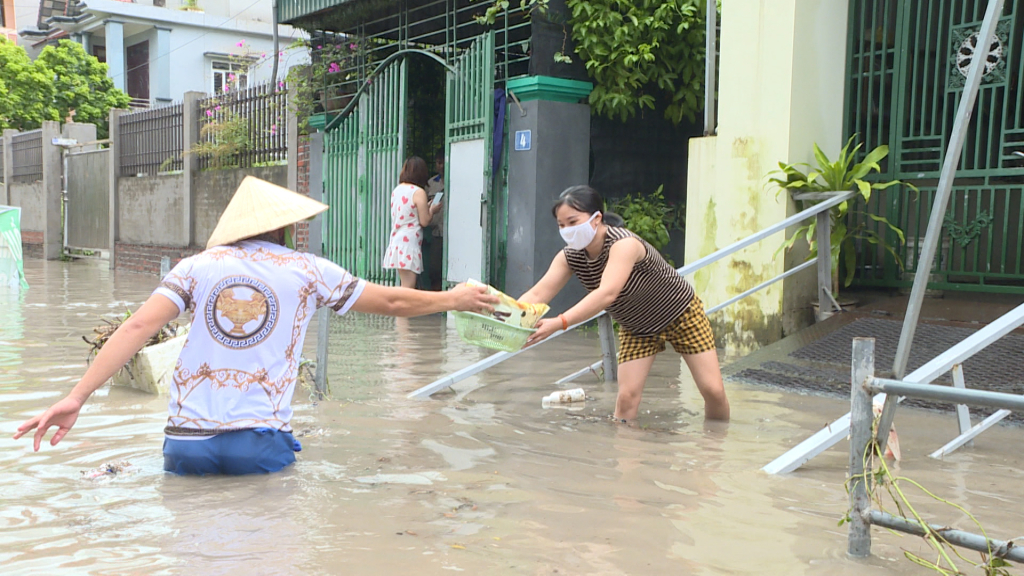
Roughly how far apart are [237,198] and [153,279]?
13.6 metres

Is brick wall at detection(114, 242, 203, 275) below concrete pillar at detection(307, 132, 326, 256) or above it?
below

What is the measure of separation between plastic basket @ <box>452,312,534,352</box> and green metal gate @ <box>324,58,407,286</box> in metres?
6.58

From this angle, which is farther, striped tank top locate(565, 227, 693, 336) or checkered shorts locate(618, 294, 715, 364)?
checkered shorts locate(618, 294, 715, 364)

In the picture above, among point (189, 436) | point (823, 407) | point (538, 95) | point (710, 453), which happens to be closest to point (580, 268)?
point (710, 453)

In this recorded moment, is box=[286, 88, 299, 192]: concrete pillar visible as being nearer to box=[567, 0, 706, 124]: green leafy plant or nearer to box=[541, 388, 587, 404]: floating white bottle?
box=[567, 0, 706, 124]: green leafy plant

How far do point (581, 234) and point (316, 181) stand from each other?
8.44 meters

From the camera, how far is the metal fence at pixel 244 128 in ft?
46.1

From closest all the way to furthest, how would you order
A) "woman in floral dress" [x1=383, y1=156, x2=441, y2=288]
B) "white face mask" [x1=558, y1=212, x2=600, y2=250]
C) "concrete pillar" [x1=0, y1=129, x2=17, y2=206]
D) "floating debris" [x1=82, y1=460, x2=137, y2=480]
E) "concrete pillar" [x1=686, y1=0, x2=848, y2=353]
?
"floating debris" [x1=82, y1=460, x2=137, y2=480], "white face mask" [x1=558, y1=212, x2=600, y2=250], "concrete pillar" [x1=686, y1=0, x2=848, y2=353], "woman in floral dress" [x1=383, y1=156, x2=441, y2=288], "concrete pillar" [x1=0, y1=129, x2=17, y2=206]

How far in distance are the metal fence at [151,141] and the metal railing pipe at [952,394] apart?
15.9 meters

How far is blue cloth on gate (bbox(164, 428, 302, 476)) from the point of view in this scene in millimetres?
3662

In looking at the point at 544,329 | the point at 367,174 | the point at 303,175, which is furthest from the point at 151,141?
the point at 544,329

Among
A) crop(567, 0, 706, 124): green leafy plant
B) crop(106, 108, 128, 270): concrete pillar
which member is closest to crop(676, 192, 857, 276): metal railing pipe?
crop(567, 0, 706, 124): green leafy plant

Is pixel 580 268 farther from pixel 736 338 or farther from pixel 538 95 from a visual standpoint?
pixel 538 95

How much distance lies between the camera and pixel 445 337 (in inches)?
343
